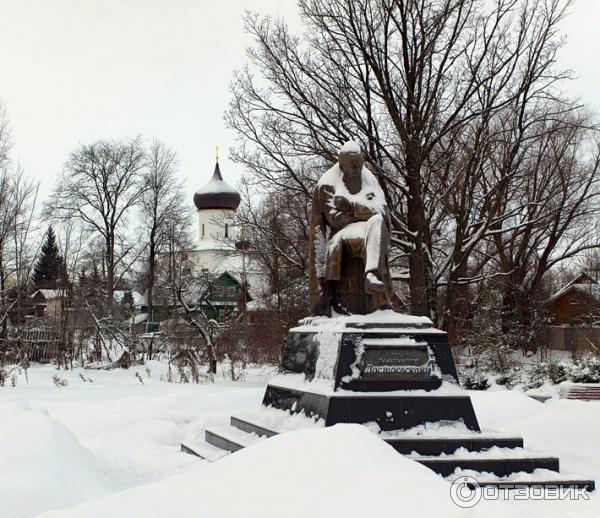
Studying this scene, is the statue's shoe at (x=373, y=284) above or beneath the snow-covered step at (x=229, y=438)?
above

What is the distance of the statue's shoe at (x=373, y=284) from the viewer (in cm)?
675

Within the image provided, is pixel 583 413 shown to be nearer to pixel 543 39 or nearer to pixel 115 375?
pixel 543 39

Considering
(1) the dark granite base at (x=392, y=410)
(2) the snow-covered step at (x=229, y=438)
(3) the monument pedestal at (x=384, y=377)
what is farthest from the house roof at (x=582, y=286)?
(1) the dark granite base at (x=392, y=410)

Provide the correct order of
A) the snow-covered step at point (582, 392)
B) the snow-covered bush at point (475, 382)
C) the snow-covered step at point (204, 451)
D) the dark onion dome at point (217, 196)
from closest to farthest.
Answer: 1. the snow-covered step at point (204, 451)
2. the snow-covered step at point (582, 392)
3. the snow-covered bush at point (475, 382)
4. the dark onion dome at point (217, 196)

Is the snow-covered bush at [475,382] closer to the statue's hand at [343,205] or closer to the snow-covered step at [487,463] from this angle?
the statue's hand at [343,205]

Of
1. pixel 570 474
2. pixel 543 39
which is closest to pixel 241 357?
pixel 543 39

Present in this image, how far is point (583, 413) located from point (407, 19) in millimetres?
10785

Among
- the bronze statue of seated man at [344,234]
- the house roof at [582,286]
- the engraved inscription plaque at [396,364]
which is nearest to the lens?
the engraved inscription plaque at [396,364]

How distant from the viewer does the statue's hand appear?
7.39 m

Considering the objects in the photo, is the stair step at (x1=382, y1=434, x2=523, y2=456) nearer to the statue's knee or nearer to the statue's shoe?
the statue's shoe

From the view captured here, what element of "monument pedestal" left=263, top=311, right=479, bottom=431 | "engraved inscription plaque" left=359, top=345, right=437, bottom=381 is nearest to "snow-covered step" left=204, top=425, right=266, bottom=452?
"monument pedestal" left=263, top=311, right=479, bottom=431

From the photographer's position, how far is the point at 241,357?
864 inches

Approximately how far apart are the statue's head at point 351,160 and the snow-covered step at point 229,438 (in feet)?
9.53

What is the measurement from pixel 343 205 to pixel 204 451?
9.44ft
